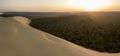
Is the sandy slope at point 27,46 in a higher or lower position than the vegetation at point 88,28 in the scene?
higher

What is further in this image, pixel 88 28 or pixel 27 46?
pixel 88 28

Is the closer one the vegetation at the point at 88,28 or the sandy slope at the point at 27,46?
the sandy slope at the point at 27,46

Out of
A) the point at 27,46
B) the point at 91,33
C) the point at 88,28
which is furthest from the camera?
the point at 88,28

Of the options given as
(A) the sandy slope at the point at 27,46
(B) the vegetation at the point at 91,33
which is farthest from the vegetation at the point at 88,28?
(A) the sandy slope at the point at 27,46

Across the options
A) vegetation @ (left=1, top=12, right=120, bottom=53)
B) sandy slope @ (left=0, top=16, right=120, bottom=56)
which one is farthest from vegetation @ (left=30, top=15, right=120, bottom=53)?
sandy slope @ (left=0, top=16, right=120, bottom=56)

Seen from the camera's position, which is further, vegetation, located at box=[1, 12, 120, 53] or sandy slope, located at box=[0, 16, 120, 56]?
vegetation, located at box=[1, 12, 120, 53]

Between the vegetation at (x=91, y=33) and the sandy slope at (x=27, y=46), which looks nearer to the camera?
the sandy slope at (x=27, y=46)

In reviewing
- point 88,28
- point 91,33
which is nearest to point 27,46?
point 91,33

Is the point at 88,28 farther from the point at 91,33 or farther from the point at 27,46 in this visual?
the point at 27,46

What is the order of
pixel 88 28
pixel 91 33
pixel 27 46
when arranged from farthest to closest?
pixel 88 28, pixel 91 33, pixel 27 46

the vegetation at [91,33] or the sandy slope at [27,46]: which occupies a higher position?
the sandy slope at [27,46]

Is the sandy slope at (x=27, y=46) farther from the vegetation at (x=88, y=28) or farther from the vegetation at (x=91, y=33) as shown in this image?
the vegetation at (x=91, y=33)

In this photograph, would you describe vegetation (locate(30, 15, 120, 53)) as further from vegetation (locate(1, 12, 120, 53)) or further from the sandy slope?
the sandy slope
